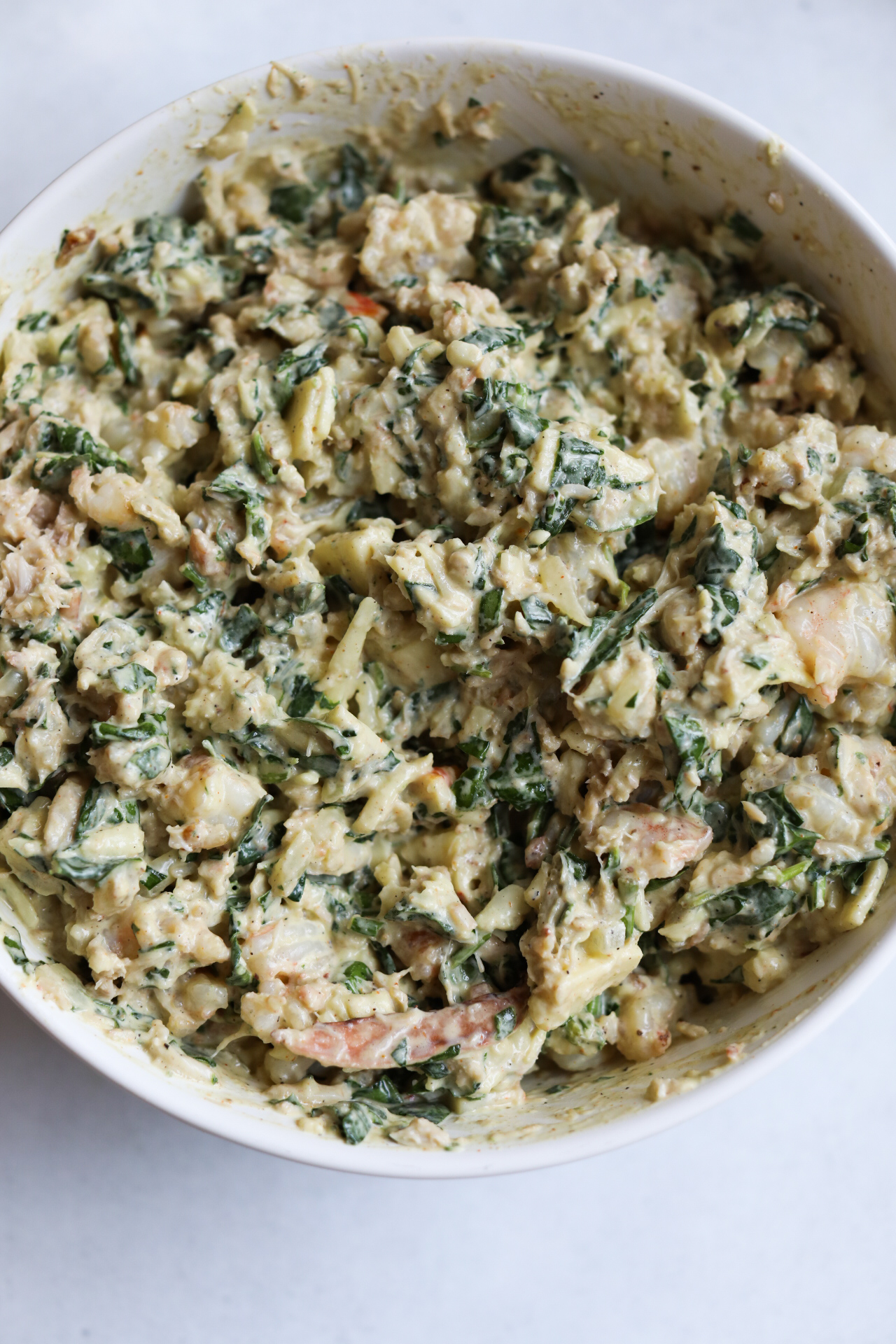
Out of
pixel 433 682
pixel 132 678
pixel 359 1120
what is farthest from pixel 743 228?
pixel 359 1120

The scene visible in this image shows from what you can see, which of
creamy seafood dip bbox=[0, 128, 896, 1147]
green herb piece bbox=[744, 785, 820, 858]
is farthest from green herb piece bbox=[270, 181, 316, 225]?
green herb piece bbox=[744, 785, 820, 858]

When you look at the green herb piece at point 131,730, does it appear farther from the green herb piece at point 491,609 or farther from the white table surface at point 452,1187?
the white table surface at point 452,1187

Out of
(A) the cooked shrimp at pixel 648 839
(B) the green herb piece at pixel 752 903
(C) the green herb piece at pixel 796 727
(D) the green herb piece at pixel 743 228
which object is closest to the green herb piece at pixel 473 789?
(A) the cooked shrimp at pixel 648 839

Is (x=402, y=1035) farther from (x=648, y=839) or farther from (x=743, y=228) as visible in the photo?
(x=743, y=228)

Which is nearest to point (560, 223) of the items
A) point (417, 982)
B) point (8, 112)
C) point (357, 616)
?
point (357, 616)

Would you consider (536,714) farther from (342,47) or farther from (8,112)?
(8,112)

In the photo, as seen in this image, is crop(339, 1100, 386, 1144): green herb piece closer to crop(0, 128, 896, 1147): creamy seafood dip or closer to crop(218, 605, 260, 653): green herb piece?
crop(0, 128, 896, 1147): creamy seafood dip
